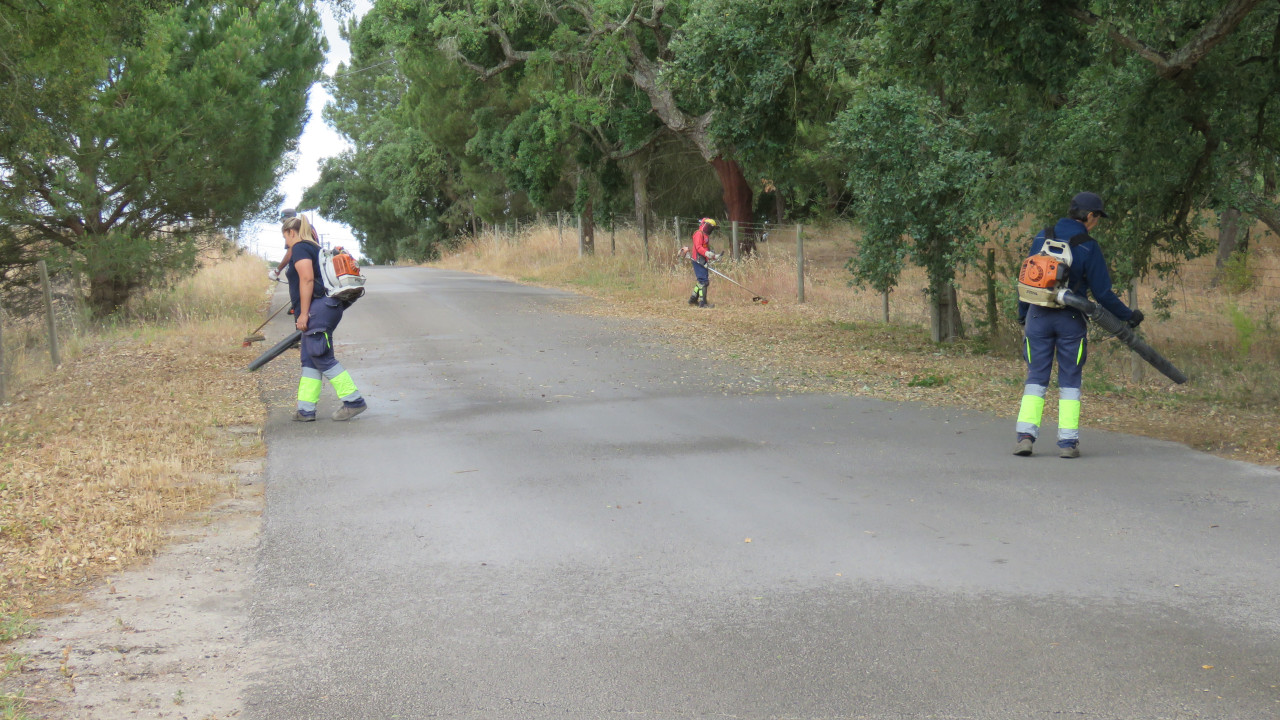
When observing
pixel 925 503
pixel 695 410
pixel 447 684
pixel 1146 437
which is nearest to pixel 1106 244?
pixel 1146 437

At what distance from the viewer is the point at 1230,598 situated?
495cm

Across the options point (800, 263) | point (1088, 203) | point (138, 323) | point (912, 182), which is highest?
point (912, 182)

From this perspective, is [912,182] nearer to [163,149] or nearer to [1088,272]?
[1088,272]

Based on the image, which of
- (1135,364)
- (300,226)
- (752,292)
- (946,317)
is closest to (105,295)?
(300,226)

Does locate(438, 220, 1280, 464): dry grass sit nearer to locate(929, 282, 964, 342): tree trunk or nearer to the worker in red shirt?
locate(929, 282, 964, 342): tree trunk

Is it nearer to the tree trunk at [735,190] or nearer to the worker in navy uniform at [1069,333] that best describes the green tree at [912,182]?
the worker in navy uniform at [1069,333]

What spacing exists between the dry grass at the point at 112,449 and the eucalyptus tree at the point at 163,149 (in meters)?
2.29

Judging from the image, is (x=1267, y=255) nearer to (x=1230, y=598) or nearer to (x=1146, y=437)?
(x=1146, y=437)

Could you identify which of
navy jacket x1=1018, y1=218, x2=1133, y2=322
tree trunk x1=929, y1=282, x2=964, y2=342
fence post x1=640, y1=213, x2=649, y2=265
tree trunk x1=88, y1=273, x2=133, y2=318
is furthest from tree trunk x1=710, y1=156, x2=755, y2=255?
navy jacket x1=1018, y1=218, x2=1133, y2=322

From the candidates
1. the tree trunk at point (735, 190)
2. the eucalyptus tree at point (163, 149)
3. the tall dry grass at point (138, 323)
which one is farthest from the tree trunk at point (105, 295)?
the tree trunk at point (735, 190)

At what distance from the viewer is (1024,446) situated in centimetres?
797

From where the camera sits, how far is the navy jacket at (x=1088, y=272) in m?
8.15

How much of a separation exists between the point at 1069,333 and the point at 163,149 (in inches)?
558

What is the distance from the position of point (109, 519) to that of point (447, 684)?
3400 mm
